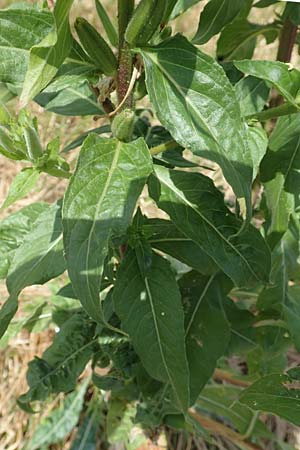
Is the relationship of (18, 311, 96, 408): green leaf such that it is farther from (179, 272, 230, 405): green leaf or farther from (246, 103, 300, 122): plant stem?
(246, 103, 300, 122): plant stem

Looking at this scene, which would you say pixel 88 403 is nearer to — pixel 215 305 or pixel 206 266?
pixel 215 305

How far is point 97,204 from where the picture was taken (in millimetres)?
974

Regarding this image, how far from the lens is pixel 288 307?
4.83ft

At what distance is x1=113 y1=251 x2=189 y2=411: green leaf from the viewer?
1283 mm

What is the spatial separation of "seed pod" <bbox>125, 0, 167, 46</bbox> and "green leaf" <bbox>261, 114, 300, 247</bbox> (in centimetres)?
38

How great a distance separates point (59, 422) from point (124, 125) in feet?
4.66

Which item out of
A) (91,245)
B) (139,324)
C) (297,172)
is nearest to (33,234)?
(139,324)

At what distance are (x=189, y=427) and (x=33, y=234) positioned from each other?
3.01 ft

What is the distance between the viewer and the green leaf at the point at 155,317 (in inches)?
50.5

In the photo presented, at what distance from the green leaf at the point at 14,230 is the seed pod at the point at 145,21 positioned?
1.90 ft

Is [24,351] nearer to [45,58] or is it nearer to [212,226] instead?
[212,226]

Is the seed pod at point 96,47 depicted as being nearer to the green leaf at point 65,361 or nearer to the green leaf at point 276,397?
the green leaf at point 276,397

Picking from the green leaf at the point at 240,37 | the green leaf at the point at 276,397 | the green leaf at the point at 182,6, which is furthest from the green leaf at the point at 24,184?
the green leaf at the point at 240,37

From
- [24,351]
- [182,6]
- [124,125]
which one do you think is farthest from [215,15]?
[24,351]
